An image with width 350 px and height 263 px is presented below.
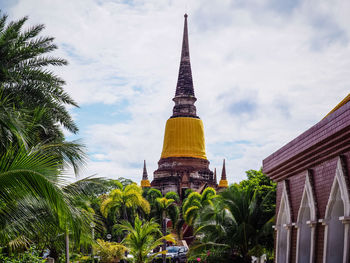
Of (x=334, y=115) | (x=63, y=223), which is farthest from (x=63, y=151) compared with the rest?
(x=334, y=115)

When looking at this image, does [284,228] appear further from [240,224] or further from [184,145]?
[184,145]

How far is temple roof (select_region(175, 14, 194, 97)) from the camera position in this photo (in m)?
63.6

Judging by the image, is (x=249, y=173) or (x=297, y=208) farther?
(x=249, y=173)

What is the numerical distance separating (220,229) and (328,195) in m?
10.8

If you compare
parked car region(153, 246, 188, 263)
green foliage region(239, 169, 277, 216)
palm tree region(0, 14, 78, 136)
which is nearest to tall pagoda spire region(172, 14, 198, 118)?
parked car region(153, 246, 188, 263)

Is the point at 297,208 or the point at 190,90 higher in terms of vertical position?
the point at 190,90

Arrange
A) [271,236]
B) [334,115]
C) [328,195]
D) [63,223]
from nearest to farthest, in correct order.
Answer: [63,223] → [334,115] → [328,195] → [271,236]

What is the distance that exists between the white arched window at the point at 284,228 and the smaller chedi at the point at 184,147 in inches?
1778

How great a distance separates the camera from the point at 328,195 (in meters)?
11.0

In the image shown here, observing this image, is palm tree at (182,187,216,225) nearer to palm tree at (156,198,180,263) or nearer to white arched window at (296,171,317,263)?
palm tree at (156,198,180,263)

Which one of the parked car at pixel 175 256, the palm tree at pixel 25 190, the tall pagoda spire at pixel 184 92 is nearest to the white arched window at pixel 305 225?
the palm tree at pixel 25 190

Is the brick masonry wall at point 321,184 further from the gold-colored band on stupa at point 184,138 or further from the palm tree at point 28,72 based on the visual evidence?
the gold-colored band on stupa at point 184,138

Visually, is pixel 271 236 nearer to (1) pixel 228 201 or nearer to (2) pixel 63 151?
(1) pixel 228 201

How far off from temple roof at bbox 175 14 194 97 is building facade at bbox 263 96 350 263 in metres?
49.0
